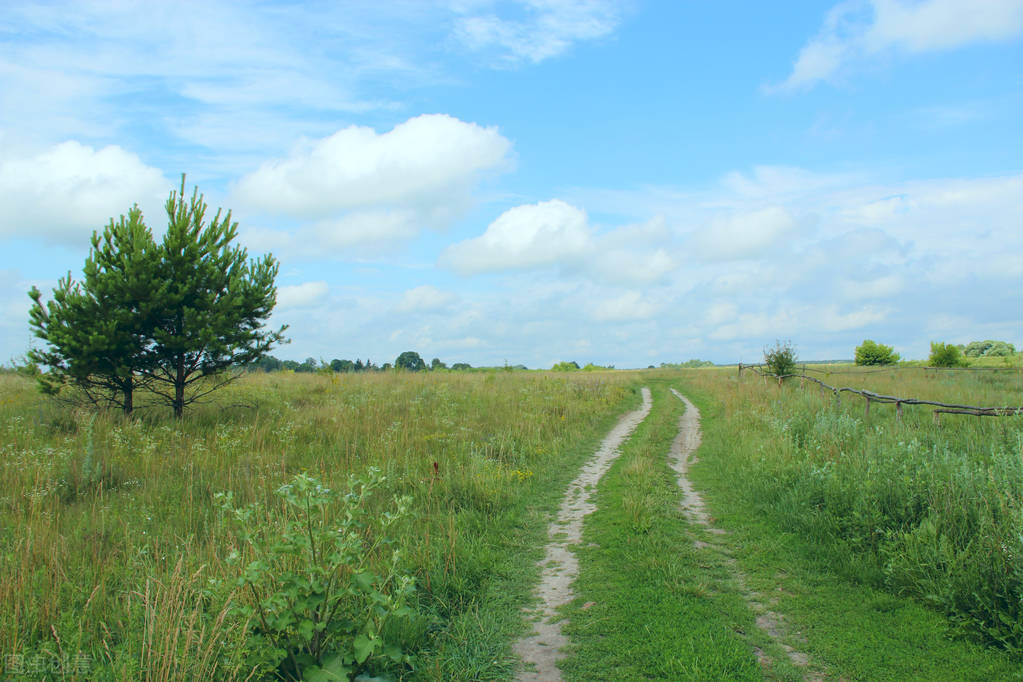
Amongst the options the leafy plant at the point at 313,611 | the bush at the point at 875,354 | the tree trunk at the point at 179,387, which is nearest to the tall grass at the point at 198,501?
the leafy plant at the point at 313,611

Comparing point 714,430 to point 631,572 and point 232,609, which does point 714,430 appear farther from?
point 232,609

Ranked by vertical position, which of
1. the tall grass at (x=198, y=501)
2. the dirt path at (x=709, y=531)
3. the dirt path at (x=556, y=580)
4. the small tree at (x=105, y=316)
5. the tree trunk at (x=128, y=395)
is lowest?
the dirt path at (x=556, y=580)

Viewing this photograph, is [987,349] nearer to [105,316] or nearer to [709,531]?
[709,531]

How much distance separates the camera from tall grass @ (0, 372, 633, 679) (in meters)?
3.54

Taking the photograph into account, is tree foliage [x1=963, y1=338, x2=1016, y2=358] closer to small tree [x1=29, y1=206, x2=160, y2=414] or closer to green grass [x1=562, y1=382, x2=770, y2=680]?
green grass [x1=562, y1=382, x2=770, y2=680]

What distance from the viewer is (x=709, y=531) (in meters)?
7.16

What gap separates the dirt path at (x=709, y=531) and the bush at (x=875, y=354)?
4868 centimetres

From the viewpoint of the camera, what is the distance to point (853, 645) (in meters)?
4.30

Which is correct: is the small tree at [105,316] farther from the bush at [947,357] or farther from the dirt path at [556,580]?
the bush at [947,357]

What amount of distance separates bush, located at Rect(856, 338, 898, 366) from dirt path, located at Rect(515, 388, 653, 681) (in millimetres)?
55076

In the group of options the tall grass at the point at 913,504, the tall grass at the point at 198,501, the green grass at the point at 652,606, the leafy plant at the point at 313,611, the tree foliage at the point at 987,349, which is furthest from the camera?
the tree foliage at the point at 987,349

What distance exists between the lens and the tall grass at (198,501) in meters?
3.54

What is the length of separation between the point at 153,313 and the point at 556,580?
38.5 feet

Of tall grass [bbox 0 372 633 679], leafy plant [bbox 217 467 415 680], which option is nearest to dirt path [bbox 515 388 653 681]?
tall grass [bbox 0 372 633 679]
